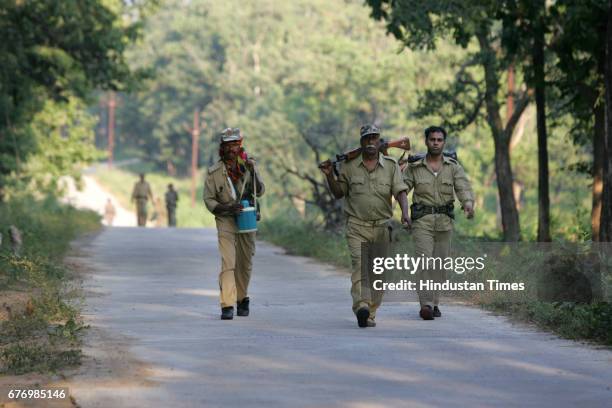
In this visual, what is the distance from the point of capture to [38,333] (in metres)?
13.0

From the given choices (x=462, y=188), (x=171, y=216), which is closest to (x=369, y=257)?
(x=462, y=188)

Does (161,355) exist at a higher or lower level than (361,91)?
lower

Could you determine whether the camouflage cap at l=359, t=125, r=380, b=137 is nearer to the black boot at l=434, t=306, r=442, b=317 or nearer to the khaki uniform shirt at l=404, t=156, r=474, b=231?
the khaki uniform shirt at l=404, t=156, r=474, b=231

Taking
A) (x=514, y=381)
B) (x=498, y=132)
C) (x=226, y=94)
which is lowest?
(x=514, y=381)

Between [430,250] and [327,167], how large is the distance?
174 centimetres

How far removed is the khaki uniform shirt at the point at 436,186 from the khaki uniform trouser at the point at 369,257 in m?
0.76

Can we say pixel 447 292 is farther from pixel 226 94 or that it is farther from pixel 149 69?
pixel 226 94

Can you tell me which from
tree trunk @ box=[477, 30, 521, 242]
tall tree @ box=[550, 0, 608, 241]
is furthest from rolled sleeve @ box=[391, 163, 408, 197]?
tree trunk @ box=[477, 30, 521, 242]

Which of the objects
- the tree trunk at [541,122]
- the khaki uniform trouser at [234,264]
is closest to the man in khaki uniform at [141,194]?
the tree trunk at [541,122]

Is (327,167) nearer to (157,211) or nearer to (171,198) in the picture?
(171,198)

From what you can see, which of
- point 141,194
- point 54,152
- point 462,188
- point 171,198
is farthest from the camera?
Answer: point 54,152

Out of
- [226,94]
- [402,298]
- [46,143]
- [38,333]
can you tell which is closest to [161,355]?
[38,333]

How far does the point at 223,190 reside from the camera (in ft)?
48.8

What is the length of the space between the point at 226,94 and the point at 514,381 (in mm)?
107233
